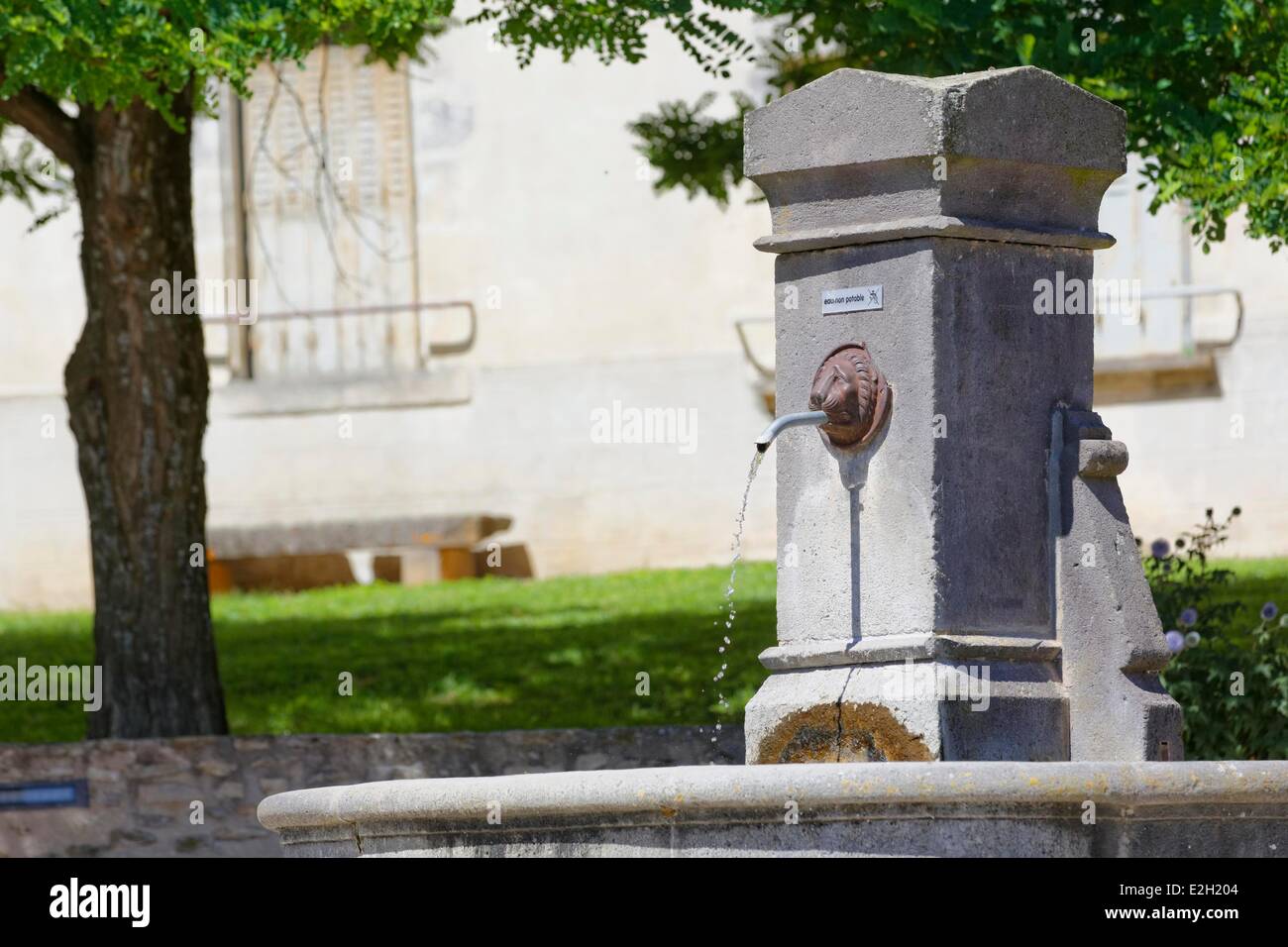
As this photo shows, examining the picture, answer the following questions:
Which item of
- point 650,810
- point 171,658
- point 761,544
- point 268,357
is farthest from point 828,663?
point 268,357

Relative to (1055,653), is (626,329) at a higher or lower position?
higher

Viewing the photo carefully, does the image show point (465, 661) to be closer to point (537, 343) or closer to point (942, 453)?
point (537, 343)

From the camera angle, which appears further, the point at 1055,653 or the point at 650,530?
the point at 650,530

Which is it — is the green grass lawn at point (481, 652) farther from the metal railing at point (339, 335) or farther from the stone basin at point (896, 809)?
the stone basin at point (896, 809)

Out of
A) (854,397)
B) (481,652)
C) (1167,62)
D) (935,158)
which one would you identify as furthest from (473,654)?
(935,158)

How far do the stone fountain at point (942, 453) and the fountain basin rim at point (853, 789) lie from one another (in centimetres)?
57

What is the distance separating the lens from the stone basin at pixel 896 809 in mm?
5434

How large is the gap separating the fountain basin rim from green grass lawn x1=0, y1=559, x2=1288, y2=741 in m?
5.37

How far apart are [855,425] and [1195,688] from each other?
140 inches

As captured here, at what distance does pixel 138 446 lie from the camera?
10859 mm

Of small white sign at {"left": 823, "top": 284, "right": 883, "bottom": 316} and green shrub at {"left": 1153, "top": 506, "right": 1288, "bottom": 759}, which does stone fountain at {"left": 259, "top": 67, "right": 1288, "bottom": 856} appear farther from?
green shrub at {"left": 1153, "top": 506, "right": 1288, "bottom": 759}
